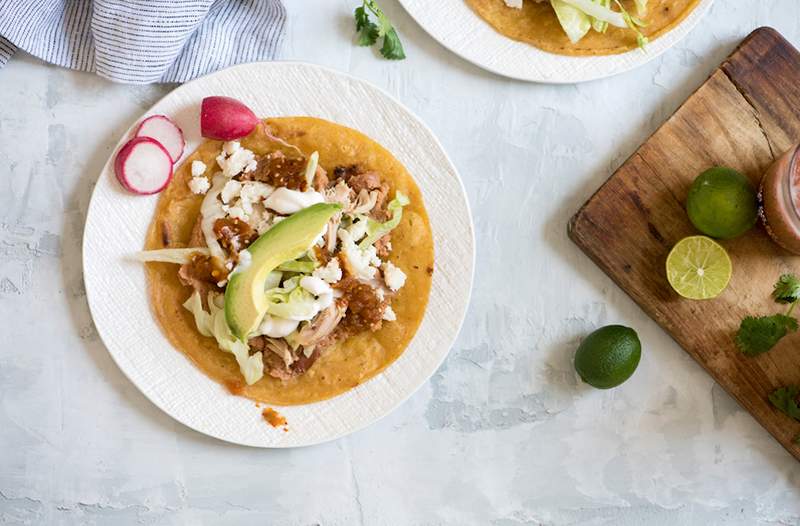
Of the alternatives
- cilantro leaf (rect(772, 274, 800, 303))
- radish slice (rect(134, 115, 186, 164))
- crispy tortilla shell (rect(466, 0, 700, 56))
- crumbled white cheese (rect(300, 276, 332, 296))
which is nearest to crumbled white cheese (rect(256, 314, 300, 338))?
crumbled white cheese (rect(300, 276, 332, 296))

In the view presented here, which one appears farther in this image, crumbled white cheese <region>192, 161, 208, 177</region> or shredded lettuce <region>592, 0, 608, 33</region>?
shredded lettuce <region>592, 0, 608, 33</region>

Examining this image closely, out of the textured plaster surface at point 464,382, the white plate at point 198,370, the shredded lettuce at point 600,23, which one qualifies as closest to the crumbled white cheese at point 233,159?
the white plate at point 198,370

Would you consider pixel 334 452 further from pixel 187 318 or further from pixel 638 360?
pixel 638 360

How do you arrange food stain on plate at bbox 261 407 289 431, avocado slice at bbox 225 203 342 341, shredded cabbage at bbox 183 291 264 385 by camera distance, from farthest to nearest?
food stain on plate at bbox 261 407 289 431, shredded cabbage at bbox 183 291 264 385, avocado slice at bbox 225 203 342 341

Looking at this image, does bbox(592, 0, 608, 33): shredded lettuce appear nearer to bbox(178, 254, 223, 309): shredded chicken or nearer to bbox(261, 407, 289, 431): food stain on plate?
bbox(178, 254, 223, 309): shredded chicken

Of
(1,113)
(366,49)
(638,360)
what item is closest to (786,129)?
(638,360)

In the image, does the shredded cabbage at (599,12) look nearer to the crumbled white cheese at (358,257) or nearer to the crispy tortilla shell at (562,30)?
the crispy tortilla shell at (562,30)

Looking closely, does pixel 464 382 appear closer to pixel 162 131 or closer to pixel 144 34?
pixel 162 131
